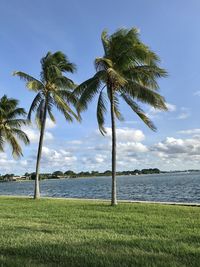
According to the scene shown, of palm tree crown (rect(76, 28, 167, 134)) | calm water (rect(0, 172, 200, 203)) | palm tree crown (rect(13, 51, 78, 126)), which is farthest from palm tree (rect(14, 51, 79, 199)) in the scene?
calm water (rect(0, 172, 200, 203))

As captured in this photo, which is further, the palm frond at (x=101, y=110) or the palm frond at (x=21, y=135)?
the palm frond at (x=21, y=135)

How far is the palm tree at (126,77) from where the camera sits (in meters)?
19.2

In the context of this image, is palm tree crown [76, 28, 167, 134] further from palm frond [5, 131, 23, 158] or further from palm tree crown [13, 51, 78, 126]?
palm frond [5, 131, 23, 158]

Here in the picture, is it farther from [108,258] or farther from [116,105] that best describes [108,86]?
[108,258]

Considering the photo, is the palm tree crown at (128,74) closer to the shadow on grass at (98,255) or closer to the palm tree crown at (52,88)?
the palm tree crown at (52,88)

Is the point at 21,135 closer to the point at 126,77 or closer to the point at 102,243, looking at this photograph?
the point at 126,77

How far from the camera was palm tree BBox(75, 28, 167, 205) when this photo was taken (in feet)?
63.0

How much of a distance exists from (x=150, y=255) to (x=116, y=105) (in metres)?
14.2

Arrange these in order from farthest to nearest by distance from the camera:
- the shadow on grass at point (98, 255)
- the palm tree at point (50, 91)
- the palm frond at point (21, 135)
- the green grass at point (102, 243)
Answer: the palm frond at point (21, 135) → the palm tree at point (50, 91) → the green grass at point (102, 243) → the shadow on grass at point (98, 255)

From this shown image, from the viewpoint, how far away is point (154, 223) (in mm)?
11578

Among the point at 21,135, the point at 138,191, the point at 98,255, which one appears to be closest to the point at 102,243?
the point at 98,255

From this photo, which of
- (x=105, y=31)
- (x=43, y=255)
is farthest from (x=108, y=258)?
(x=105, y=31)

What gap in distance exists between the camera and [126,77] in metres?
19.9

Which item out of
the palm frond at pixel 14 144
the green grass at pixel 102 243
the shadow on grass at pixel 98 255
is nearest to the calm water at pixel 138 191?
the palm frond at pixel 14 144
